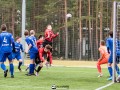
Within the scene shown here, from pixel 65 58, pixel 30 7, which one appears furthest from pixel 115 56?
pixel 30 7

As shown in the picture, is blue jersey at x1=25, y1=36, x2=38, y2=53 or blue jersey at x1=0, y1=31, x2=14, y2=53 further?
blue jersey at x1=25, y1=36, x2=38, y2=53

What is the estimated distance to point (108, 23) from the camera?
3731cm

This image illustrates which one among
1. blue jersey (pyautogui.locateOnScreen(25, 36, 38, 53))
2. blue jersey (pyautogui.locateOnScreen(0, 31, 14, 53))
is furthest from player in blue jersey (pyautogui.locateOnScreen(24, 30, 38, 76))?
blue jersey (pyautogui.locateOnScreen(0, 31, 14, 53))

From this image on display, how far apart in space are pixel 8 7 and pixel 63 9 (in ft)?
17.8

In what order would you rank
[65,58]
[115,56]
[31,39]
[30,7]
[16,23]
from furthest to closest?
[16,23]
[30,7]
[65,58]
[31,39]
[115,56]

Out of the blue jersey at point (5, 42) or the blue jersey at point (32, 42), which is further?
the blue jersey at point (32, 42)

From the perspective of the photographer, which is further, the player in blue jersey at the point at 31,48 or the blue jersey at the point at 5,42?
the player in blue jersey at the point at 31,48

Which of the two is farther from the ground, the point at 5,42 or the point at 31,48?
the point at 5,42

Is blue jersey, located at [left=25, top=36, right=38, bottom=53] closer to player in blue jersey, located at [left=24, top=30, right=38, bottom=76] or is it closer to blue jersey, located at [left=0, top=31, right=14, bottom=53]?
player in blue jersey, located at [left=24, top=30, right=38, bottom=76]

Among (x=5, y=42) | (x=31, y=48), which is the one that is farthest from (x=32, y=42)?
(x=5, y=42)

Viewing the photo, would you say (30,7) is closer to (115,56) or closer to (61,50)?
(61,50)

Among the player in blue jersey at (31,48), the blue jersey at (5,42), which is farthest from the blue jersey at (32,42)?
the blue jersey at (5,42)

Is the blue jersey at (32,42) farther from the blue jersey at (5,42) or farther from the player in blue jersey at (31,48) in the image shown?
the blue jersey at (5,42)

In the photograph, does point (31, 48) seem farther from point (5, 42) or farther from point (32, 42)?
point (5, 42)
